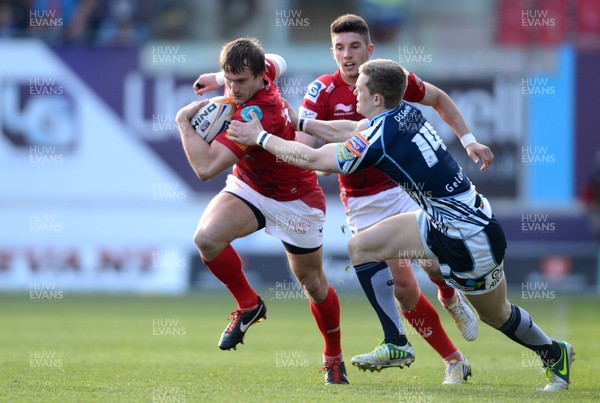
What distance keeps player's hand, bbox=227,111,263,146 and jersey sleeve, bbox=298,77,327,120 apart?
1.17 metres

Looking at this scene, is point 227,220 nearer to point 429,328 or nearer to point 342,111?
point 342,111

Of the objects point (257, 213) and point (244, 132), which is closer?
point (244, 132)

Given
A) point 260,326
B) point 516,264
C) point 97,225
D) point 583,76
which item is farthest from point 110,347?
point 583,76

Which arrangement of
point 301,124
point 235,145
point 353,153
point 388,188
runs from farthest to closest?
point 388,188
point 301,124
point 235,145
point 353,153

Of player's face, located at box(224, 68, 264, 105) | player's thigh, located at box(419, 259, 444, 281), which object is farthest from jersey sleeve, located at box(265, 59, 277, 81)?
player's thigh, located at box(419, 259, 444, 281)

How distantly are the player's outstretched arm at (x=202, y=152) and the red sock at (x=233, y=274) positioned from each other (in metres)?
0.68

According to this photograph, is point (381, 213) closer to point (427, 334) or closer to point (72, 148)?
point (427, 334)

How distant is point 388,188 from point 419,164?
1470 mm

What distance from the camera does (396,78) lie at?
6.84m

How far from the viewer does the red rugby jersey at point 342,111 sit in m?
8.28

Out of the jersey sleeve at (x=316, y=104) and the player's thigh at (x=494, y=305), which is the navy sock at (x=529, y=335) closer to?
the player's thigh at (x=494, y=305)

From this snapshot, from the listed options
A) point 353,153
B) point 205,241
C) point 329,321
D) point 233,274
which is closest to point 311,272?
point 329,321

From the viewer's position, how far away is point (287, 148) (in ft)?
22.8

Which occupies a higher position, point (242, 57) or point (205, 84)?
point (242, 57)
